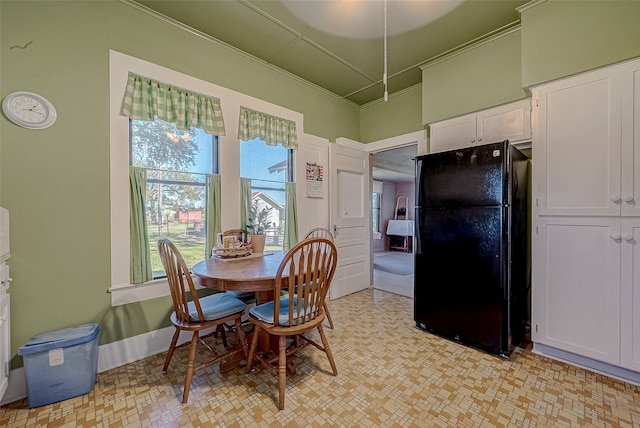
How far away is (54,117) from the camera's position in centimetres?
175

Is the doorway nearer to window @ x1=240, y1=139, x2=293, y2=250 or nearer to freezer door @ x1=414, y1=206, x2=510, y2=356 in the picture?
freezer door @ x1=414, y1=206, x2=510, y2=356

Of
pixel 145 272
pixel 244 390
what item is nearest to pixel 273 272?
pixel 244 390

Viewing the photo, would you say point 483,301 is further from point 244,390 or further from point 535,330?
point 244,390

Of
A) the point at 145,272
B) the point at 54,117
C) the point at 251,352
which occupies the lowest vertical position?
the point at 251,352

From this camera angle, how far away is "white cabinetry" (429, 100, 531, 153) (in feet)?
7.59

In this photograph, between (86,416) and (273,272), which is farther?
(273,272)

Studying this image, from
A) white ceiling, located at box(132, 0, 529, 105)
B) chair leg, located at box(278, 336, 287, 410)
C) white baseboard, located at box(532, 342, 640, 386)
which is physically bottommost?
white baseboard, located at box(532, 342, 640, 386)

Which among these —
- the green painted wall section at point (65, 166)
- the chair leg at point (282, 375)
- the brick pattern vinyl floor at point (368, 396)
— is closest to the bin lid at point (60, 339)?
the green painted wall section at point (65, 166)

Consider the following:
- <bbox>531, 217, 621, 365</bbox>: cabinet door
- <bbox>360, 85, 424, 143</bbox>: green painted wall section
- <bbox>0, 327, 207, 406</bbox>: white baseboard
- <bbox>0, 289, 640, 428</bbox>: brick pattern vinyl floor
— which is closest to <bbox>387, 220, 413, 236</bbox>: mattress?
<bbox>360, 85, 424, 143</bbox>: green painted wall section

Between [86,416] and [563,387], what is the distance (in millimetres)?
2970

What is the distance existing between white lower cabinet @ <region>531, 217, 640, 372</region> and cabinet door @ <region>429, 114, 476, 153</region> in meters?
1.03

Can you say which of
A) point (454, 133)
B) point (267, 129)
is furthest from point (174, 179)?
point (454, 133)

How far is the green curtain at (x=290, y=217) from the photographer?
3008 millimetres

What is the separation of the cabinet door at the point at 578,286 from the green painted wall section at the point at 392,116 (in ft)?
6.22
